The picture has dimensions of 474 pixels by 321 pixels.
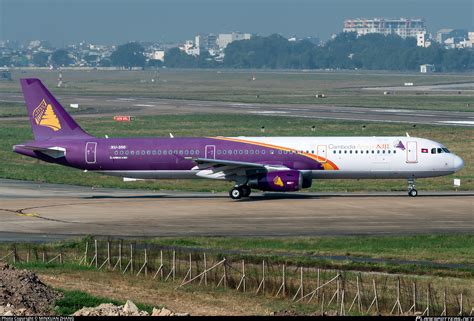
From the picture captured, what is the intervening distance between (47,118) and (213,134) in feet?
152

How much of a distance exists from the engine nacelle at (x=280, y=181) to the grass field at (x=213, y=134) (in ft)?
28.5

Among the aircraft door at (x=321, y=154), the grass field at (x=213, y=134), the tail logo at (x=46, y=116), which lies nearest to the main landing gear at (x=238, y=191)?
the aircraft door at (x=321, y=154)

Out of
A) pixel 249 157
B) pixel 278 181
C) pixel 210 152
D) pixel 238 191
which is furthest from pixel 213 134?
pixel 278 181

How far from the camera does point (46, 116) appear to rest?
77438 millimetres

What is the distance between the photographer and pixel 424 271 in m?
49.2

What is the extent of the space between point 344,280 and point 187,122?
99157mm

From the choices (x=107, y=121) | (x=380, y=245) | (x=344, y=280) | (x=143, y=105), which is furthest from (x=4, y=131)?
(x=344, y=280)

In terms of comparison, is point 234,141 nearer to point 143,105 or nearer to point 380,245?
point 380,245

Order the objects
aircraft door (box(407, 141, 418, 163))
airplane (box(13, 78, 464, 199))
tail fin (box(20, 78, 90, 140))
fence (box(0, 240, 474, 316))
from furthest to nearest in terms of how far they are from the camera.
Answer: tail fin (box(20, 78, 90, 140)) < aircraft door (box(407, 141, 418, 163)) < airplane (box(13, 78, 464, 199)) < fence (box(0, 240, 474, 316))

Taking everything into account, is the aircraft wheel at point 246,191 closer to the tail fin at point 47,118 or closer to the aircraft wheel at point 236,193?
the aircraft wheel at point 236,193

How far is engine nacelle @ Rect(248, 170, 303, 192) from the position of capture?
73.6 metres

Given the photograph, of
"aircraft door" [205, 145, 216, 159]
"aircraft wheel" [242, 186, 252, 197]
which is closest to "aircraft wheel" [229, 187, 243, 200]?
"aircraft wheel" [242, 186, 252, 197]

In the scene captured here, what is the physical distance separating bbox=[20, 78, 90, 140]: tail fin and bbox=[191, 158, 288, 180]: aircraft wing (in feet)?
31.3

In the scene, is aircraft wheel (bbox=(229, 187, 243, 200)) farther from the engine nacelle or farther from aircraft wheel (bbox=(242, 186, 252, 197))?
the engine nacelle
